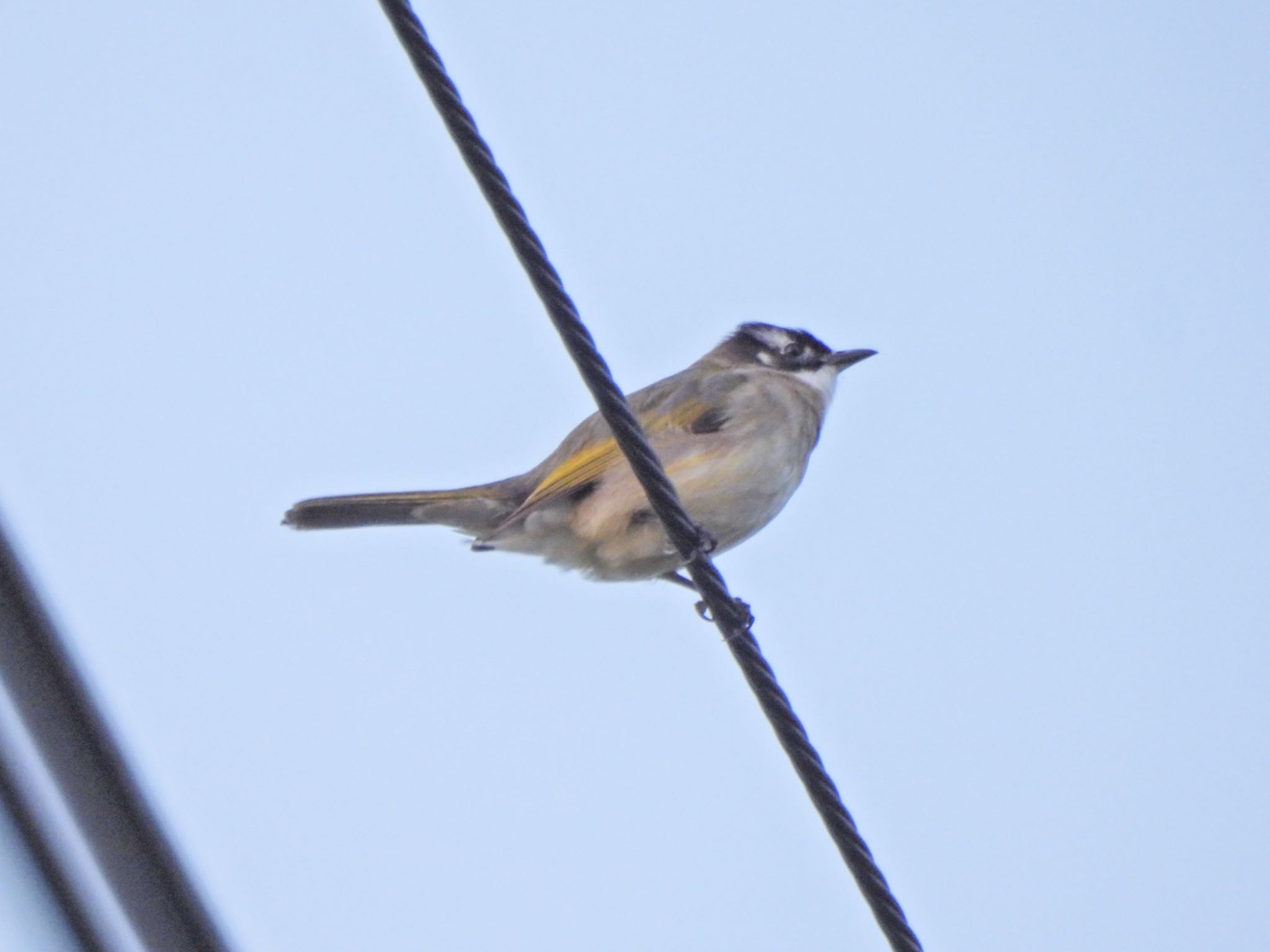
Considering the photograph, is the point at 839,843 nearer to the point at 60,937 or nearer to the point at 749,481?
the point at 60,937

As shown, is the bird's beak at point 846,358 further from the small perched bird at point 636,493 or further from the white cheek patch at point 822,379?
the small perched bird at point 636,493

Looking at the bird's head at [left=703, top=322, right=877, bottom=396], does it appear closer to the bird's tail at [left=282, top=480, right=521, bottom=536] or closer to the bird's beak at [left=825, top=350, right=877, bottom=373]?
the bird's beak at [left=825, top=350, right=877, bottom=373]

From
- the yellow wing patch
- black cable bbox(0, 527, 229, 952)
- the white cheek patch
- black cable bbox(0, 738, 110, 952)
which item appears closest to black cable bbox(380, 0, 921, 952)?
black cable bbox(0, 527, 229, 952)

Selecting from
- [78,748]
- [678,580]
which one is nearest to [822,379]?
[678,580]

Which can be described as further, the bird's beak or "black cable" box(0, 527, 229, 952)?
the bird's beak

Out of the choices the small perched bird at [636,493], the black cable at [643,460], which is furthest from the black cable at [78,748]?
the small perched bird at [636,493]

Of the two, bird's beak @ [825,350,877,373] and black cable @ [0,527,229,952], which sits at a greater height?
bird's beak @ [825,350,877,373]
